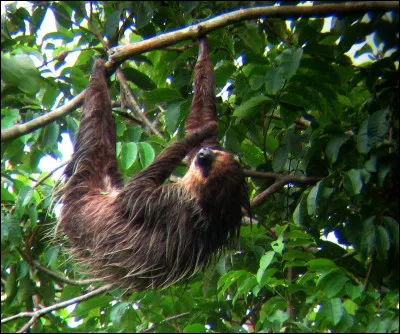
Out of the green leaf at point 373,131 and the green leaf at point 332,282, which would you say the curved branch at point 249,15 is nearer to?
the green leaf at point 373,131

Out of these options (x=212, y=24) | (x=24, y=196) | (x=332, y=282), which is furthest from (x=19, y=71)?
(x=332, y=282)

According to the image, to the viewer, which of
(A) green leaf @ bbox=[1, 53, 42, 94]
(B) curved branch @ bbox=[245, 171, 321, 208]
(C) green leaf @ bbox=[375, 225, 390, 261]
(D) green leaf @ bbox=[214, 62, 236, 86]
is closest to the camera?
(A) green leaf @ bbox=[1, 53, 42, 94]

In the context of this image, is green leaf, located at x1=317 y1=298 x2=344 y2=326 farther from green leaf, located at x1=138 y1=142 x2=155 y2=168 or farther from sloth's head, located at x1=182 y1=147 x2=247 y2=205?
green leaf, located at x1=138 y1=142 x2=155 y2=168

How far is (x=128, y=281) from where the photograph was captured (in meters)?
6.29

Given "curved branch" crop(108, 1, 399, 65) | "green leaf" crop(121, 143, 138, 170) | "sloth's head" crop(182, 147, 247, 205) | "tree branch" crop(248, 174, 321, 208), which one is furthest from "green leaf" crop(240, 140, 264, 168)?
"curved branch" crop(108, 1, 399, 65)

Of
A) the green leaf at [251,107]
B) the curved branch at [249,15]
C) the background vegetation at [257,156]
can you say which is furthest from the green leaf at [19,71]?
the green leaf at [251,107]

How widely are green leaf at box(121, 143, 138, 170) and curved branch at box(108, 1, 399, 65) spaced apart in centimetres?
75

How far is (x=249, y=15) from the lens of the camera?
5.02 metres

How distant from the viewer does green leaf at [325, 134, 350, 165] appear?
5402 mm

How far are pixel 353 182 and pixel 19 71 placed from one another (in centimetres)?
231

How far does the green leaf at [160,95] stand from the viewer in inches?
250

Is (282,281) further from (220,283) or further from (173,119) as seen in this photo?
(173,119)

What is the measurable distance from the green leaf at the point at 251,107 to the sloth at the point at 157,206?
329 millimetres

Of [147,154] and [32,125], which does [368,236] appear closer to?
[147,154]
